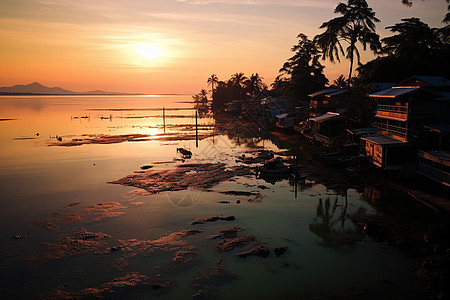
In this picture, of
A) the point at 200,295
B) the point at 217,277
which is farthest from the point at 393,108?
the point at 200,295

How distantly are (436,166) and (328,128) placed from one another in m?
27.4

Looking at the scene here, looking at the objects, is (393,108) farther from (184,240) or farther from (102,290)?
(102,290)

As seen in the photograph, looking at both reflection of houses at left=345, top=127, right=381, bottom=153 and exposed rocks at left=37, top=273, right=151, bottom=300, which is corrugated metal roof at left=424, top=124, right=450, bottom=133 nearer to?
reflection of houses at left=345, top=127, right=381, bottom=153

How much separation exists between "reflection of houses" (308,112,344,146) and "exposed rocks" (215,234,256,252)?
33122 millimetres

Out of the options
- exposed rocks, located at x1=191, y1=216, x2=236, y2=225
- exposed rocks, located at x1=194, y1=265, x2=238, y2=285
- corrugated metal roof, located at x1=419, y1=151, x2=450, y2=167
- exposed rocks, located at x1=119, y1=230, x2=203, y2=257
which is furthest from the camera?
corrugated metal roof, located at x1=419, y1=151, x2=450, y2=167

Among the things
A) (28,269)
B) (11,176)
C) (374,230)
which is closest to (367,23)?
(374,230)

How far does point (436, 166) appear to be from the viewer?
95.0ft

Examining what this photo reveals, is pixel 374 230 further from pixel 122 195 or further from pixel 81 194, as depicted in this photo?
pixel 81 194

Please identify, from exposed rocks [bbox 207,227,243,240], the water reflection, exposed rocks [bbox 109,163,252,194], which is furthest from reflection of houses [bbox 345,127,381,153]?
exposed rocks [bbox 207,227,243,240]

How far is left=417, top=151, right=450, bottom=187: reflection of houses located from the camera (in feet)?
87.5

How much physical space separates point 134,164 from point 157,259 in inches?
1142

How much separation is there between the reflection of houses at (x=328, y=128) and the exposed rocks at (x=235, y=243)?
109 ft

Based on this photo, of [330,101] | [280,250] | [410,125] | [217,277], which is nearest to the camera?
[217,277]

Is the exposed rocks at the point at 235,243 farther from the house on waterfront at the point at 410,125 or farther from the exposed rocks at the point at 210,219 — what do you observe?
the house on waterfront at the point at 410,125
